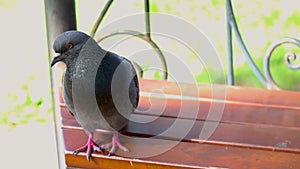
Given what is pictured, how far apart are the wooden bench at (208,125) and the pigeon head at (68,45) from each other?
28 cm

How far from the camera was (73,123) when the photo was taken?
1385 millimetres

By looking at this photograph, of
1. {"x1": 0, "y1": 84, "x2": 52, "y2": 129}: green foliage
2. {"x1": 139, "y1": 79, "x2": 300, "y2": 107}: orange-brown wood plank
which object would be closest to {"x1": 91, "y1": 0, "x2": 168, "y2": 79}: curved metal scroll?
{"x1": 139, "y1": 79, "x2": 300, "y2": 107}: orange-brown wood plank

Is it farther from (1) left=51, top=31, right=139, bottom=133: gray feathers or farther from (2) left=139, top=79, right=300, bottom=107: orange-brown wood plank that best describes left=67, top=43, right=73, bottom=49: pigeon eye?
(2) left=139, top=79, right=300, bottom=107: orange-brown wood plank

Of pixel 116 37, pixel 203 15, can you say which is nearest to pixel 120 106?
pixel 116 37

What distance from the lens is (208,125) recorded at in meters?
1.35

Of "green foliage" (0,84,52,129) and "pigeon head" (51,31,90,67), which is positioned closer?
"pigeon head" (51,31,90,67)

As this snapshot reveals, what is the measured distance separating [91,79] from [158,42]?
1.37 meters

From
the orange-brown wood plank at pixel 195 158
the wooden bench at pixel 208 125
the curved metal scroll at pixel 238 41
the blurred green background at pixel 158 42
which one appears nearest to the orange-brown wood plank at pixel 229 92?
the wooden bench at pixel 208 125

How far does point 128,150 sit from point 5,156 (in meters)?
1.05

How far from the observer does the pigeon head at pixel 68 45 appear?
109 cm

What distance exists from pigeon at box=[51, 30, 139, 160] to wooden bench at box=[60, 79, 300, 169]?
0.45ft

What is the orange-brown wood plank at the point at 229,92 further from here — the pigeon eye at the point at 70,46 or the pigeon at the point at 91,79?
the pigeon eye at the point at 70,46

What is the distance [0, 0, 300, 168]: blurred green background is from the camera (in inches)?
94.1

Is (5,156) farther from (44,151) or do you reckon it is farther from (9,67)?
(9,67)
